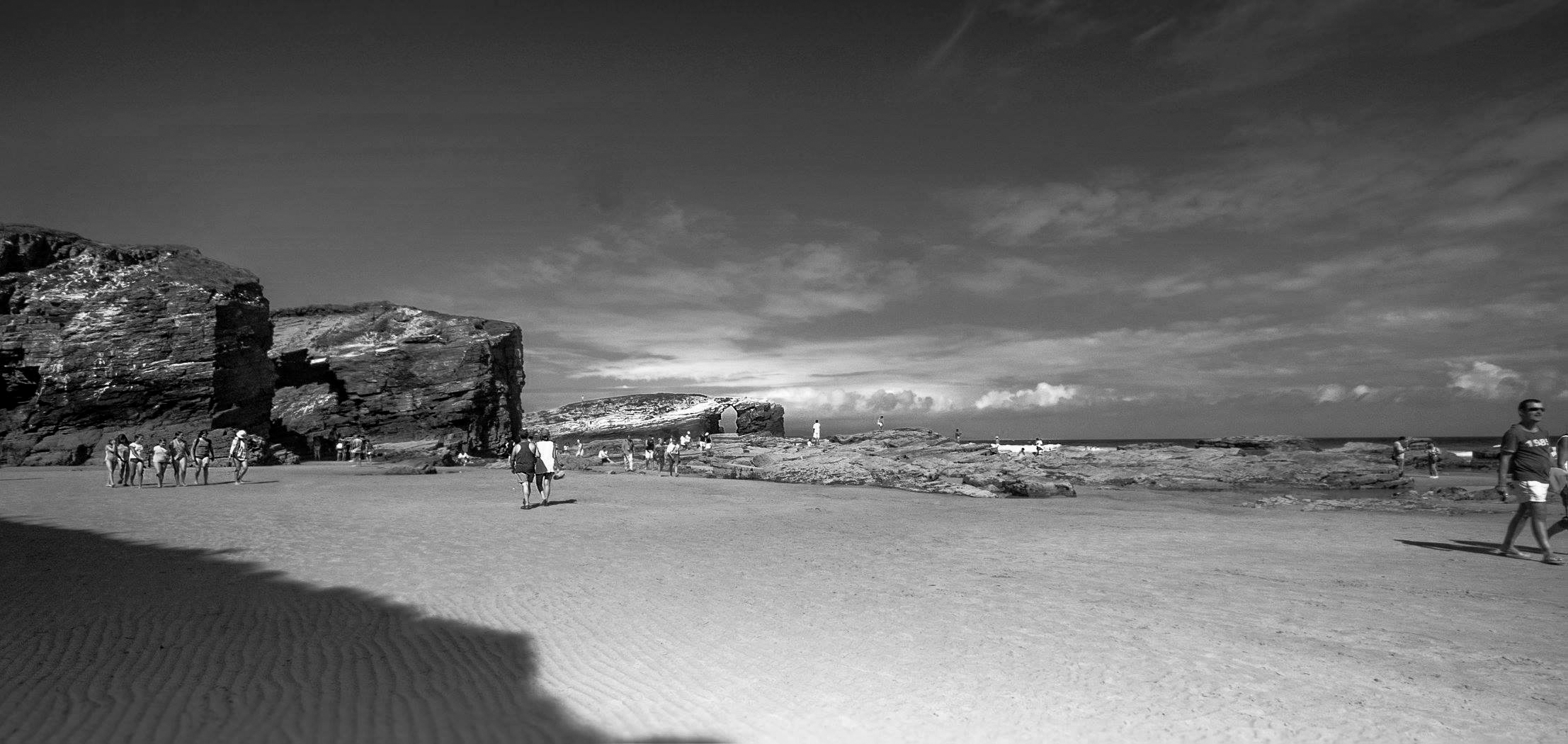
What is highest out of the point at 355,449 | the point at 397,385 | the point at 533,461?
the point at 397,385

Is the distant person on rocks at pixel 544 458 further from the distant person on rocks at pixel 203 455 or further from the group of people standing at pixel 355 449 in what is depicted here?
the group of people standing at pixel 355 449

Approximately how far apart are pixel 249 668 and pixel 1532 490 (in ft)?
47.0

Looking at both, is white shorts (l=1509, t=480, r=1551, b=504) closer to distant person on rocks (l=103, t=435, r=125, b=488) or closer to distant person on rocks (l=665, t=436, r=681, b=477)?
distant person on rocks (l=665, t=436, r=681, b=477)

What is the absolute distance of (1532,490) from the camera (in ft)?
31.6

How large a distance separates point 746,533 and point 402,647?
8156 millimetres

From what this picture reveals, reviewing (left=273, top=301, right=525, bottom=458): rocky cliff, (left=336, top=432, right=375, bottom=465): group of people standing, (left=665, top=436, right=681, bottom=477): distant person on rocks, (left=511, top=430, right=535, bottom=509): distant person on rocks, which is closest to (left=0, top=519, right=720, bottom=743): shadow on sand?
(left=511, top=430, right=535, bottom=509): distant person on rocks

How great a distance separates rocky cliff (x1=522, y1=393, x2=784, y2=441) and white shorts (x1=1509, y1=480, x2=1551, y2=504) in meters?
51.0

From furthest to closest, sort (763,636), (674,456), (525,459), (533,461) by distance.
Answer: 1. (674,456)
2. (533,461)
3. (525,459)
4. (763,636)

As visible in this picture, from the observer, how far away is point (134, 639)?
602cm

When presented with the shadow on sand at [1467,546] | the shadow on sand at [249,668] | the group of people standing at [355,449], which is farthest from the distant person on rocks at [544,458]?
the group of people standing at [355,449]

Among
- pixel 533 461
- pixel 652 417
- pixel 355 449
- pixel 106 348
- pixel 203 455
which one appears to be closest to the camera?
pixel 533 461

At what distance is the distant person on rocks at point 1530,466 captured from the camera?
956 cm

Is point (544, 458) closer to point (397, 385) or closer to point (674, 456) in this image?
point (674, 456)

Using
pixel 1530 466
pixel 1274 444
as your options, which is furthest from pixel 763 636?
pixel 1274 444
